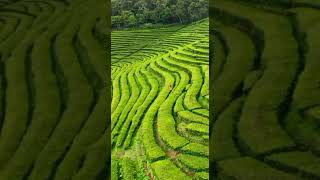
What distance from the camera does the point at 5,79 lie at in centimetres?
1605

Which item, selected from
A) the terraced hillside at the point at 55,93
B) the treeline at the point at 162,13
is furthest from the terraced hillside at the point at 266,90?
the treeline at the point at 162,13

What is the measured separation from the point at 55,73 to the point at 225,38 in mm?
5822

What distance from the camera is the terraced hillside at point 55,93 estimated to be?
11.5 m

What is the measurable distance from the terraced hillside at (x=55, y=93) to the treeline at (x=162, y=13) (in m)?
24.4

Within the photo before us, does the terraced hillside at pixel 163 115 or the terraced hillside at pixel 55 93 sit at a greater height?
the terraced hillside at pixel 55 93

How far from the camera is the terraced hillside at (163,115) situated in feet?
43.0

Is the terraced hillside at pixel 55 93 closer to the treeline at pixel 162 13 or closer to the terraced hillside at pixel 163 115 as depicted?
the terraced hillside at pixel 163 115

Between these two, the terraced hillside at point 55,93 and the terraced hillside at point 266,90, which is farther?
the terraced hillside at point 55,93

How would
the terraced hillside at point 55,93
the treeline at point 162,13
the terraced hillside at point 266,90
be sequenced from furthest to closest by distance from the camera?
the treeline at point 162,13 → the terraced hillside at point 55,93 → the terraced hillside at point 266,90

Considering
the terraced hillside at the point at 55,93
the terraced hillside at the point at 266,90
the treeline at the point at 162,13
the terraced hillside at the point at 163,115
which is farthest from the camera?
the treeline at the point at 162,13

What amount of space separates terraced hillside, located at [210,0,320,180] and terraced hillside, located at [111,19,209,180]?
5.54 feet

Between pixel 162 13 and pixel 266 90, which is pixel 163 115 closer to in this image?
pixel 266 90

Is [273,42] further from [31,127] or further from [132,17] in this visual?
[132,17]

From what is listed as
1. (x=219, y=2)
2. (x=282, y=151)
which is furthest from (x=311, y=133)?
(x=219, y=2)
